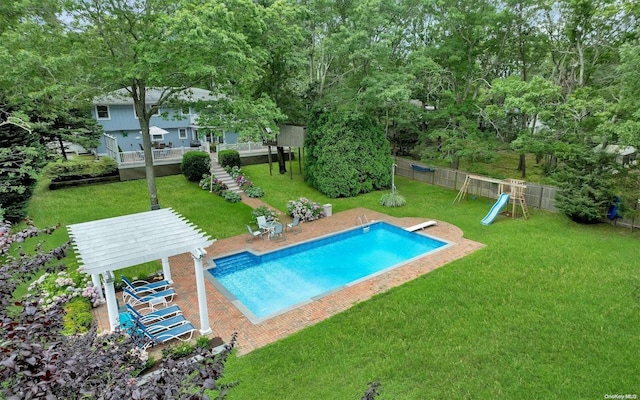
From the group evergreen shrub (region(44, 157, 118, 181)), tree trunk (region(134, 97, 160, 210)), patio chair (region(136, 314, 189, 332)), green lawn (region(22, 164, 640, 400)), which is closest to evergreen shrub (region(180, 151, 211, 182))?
evergreen shrub (region(44, 157, 118, 181))

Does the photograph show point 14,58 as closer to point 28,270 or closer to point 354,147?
point 28,270

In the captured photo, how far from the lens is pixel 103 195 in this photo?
704 inches

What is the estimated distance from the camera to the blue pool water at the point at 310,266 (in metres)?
10.4

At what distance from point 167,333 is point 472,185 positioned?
54.4 feet

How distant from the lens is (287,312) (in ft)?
29.1

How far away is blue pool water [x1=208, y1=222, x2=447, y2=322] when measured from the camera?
409 inches

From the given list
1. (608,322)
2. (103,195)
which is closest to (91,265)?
(608,322)

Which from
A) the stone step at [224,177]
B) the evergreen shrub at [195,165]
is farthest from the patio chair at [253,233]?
the evergreen shrub at [195,165]

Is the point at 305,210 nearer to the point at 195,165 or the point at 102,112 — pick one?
the point at 195,165

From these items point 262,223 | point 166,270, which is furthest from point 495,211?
point 166,270

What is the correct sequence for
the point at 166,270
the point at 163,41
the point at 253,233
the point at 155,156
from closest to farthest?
1. the point at 166,270
2. the point at 163,41
3. the point at 253,233
4. the point at 155,156

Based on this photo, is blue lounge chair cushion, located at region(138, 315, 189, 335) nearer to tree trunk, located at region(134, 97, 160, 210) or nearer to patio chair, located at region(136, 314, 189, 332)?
patio chair, located at region(136, 314, 189, 332)

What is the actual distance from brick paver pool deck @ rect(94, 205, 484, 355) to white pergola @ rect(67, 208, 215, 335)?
771 mm

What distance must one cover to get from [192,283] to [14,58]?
316 inches
